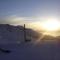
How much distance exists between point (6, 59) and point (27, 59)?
1.93 meters

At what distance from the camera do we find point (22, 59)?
1748cm

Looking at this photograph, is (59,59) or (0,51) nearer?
(59,59)

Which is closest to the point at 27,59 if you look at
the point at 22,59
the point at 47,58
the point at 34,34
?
the point at 22,59

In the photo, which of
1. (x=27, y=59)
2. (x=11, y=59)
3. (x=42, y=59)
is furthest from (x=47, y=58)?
(x=11, y=59)

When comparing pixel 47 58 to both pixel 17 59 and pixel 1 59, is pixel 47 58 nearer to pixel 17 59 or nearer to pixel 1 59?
pixel 17 59

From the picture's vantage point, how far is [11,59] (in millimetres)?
17438

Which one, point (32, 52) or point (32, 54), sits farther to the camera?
point (32, 52)

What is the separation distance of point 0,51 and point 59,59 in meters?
8.33

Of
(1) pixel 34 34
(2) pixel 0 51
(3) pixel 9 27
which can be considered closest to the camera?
(2) pixel 0 51

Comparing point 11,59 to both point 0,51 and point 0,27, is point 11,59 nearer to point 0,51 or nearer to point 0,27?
point 0,51

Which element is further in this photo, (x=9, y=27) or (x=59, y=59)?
(x=9, y=27)

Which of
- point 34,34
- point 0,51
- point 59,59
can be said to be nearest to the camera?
point 59,59

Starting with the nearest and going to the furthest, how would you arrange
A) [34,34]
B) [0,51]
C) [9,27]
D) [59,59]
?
1. [59,59]
2. [0,51]
3. [34,34]
4. [9,27]

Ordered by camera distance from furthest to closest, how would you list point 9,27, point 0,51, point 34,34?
point 9,27
point 34,34
point 0,51
